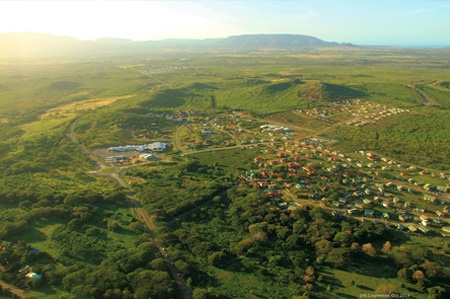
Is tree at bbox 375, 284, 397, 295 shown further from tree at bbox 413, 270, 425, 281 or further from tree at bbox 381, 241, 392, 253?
tree at bbox 381, 241, 392, 253

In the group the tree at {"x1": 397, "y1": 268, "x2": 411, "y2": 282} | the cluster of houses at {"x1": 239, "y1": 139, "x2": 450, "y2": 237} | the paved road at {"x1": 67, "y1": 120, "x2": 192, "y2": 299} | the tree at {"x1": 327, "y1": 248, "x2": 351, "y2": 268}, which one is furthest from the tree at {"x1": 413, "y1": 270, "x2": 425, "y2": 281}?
the paved road at {"x1": 67, "y1": 120, "x2": 192, "y2": 299}

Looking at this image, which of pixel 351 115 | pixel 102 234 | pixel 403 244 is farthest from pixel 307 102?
pixel 102 234

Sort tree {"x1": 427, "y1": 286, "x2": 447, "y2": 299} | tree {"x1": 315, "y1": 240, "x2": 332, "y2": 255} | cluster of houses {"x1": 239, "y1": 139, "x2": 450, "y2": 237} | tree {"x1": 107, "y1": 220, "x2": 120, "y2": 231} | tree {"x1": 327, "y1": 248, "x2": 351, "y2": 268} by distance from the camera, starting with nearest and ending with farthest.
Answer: tree {"x1": 427, "y1": 286, "x2": 447, "y2": 299}, tree {"x1": 327, "y1": 248, "x2": 351, "y2": 268}, tree {"x1": 315, "y1": 240, "x2": 332, "y2": 255}, tree {"x1": 107, "y1": 220, "x2": 120, "y2": 231}, cluster of houses {"x1": 239, "y1": 139, "x2": 450, "y2": 237}

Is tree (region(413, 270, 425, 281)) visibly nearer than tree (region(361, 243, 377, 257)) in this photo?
Yes

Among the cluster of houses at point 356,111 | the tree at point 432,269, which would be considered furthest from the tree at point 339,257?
the cluster of houses at point 356,111

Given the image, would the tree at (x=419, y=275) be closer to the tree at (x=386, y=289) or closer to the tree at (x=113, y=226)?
the tree at (x=386, y=289)

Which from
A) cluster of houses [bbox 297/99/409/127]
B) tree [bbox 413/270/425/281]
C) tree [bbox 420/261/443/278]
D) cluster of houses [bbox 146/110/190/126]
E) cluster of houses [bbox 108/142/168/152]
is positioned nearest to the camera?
tree [bbox 413/270/425/281]

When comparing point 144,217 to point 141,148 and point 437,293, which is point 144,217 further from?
point 437,293

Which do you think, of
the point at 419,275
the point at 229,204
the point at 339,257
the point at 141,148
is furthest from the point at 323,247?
the point at 141,148
